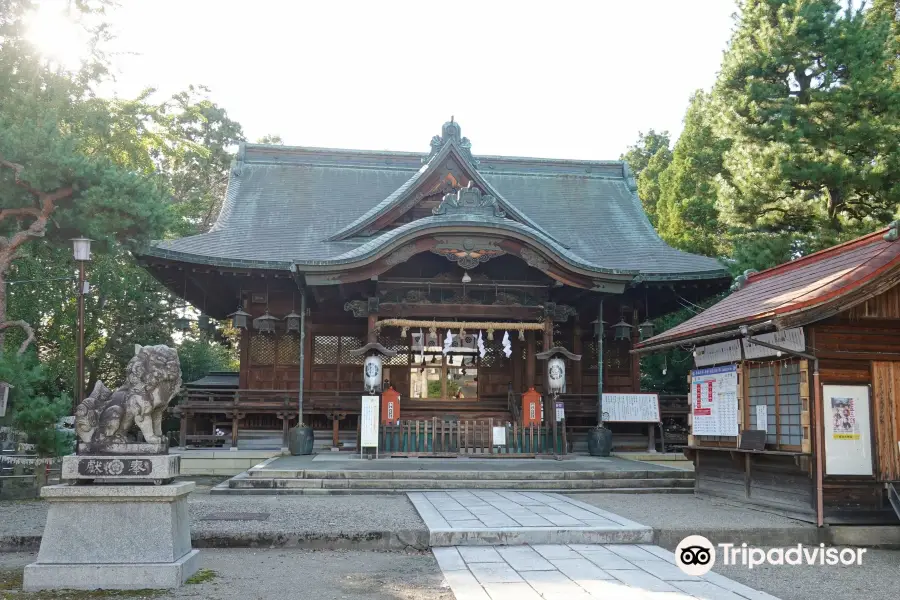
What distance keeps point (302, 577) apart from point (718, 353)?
728 cm

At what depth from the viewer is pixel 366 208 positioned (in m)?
21.3

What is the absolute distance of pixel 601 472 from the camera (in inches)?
509

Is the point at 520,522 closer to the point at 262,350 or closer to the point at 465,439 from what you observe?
the point at 465,439

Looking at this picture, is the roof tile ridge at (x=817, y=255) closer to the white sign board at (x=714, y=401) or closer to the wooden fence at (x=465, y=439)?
the white sign board at (x=714, y=401)

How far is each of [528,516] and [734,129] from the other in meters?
13.1

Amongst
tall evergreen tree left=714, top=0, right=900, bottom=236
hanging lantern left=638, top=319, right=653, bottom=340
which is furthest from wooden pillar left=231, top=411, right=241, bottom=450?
tall evergreen tree left=714, top=0, right=900, bottom=236

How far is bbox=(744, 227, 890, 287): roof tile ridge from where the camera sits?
9835 millimetres

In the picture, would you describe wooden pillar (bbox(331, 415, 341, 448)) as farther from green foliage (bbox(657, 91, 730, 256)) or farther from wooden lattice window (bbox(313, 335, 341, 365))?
green foliage (bbox(657, 91, 730, 256))

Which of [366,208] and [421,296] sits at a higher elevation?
[366,208]

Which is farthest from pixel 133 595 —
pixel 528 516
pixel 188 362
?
pixel 188 362

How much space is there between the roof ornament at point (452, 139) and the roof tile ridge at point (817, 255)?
8.35 metres

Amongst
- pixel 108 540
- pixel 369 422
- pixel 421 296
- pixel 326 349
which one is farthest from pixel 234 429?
pixel 108 540

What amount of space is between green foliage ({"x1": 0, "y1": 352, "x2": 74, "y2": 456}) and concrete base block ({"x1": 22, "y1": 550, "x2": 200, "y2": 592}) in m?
6.13

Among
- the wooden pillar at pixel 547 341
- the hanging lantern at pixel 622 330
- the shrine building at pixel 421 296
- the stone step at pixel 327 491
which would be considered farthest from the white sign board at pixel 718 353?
the hanging lantern at pixel 622 330
